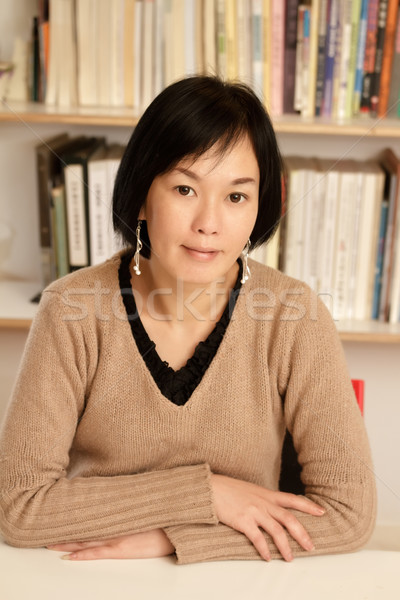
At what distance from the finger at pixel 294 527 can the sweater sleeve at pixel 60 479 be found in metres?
0.10

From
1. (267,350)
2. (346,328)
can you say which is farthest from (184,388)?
(346,328)

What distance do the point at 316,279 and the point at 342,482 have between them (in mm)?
→ 827

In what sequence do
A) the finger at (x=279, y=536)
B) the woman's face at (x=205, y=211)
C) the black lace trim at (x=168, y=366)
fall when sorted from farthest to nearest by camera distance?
the black lace trim at (x=168, y=366) → the woman's face at (x=205, y=211) → the finger at (x=279, y=536)

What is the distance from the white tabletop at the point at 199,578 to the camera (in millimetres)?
928

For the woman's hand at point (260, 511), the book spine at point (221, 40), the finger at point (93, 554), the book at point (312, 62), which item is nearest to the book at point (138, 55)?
the book spine at point (221, 40)

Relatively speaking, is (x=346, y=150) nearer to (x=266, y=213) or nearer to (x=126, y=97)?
(x=126, y=97)

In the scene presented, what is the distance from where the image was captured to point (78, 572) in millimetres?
978

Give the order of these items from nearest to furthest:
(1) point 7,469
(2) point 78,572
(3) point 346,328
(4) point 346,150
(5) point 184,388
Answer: (2) point 78,572 < (1) point 7,469 < (5) point 184,388 < (3) point 346,328 < (4) point 346,150

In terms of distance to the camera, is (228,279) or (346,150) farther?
(346,150)

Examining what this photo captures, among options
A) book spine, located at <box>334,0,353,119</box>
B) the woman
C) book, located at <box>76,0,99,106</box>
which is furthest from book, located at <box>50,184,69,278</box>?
book spine, located at <box>334,0,353,119</box>

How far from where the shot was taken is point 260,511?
1.10 m

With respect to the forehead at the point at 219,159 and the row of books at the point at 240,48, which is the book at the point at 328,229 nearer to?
the row of books at the point at 240,48

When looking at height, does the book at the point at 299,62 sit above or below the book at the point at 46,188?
above

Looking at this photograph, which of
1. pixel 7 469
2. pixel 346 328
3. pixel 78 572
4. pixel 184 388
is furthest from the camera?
pixel 346 328
